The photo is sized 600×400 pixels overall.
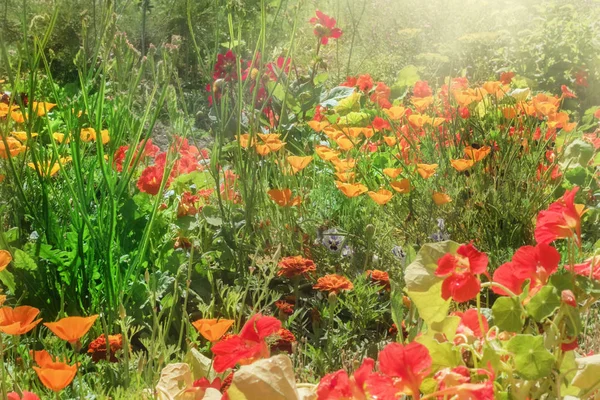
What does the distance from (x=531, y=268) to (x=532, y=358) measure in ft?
0.49

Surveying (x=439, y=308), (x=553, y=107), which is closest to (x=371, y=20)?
(x=553, y=107)

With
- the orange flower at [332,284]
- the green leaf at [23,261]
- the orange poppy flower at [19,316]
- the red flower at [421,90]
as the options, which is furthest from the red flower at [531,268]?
the red flower at [421,90]

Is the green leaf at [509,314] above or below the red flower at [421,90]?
above

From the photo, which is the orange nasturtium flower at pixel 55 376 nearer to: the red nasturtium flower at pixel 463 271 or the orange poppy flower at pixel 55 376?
the orange poppy flower at pixel 55 376

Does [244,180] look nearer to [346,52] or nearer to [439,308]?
Result: [439,308]

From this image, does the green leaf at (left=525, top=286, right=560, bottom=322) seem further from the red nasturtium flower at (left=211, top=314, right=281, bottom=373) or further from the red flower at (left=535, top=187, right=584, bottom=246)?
the red nasturtium flower at (left=211, top=314, right=281, bottom=373)

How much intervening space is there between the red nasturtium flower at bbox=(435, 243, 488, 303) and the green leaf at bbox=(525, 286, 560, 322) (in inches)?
2.8

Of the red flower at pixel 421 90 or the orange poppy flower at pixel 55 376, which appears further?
the red flower at pixel 421 90

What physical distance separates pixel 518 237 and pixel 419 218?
355 millimetres

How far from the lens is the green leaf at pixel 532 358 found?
35.8 inches

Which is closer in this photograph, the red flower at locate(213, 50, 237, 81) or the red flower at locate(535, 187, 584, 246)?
the red flower at locate(535, 187, 584, 246)

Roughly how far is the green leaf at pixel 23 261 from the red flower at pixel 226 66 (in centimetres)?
140

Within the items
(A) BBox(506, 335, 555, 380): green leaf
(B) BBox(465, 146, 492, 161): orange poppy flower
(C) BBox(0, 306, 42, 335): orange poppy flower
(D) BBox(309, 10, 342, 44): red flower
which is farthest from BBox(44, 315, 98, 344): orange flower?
(D) BBox(309, 10, 342, 44): red flower

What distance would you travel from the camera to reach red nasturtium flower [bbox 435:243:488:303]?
0.96 meters
